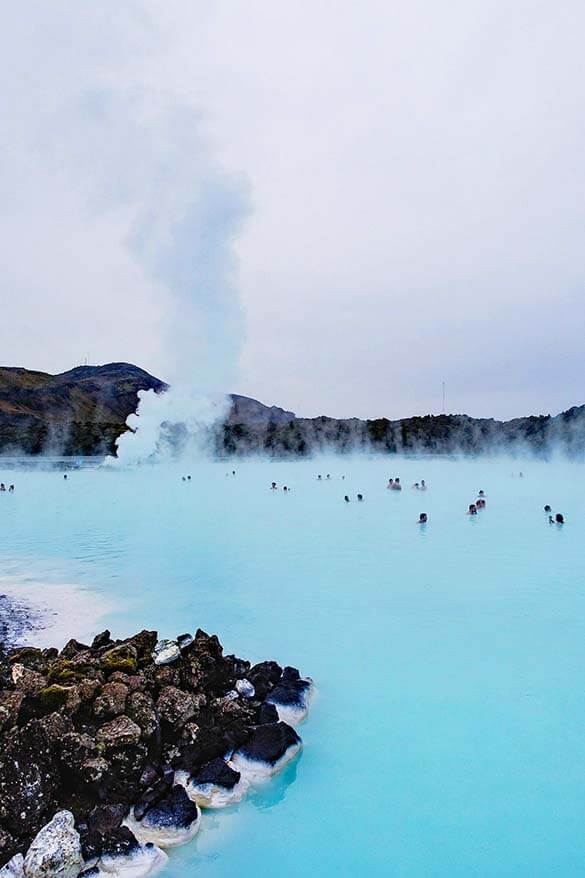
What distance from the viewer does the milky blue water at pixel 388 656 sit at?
3.17 meters

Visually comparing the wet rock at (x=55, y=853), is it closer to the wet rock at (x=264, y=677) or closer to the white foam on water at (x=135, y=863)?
the white foam on water at (x=135, y=863)

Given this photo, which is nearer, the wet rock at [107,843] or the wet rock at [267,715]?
the wet rock at [107,843]

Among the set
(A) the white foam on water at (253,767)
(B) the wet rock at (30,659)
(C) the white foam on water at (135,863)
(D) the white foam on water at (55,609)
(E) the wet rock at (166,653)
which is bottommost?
(C) the white foam on water at (135,863)

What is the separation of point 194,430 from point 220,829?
42.3 metres

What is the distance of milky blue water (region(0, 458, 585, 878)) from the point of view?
10.4ft

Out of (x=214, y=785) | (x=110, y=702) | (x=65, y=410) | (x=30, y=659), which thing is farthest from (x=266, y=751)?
(x=65, y=410)

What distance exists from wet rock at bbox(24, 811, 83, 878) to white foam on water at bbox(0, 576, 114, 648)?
3.32 metres

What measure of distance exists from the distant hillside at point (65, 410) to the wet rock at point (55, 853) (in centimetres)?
4599

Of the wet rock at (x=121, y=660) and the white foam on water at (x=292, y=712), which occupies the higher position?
the wet rock at (x=121, y=660)

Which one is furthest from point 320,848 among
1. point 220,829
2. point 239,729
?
point 239,729

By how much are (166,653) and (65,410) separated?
305 feet

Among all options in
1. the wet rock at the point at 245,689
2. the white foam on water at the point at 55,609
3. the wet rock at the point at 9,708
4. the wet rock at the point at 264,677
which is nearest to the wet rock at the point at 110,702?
the wet rock at the point at 9,708

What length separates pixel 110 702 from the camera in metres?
3.47

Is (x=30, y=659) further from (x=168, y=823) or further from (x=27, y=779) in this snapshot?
(x=168, y=823)
